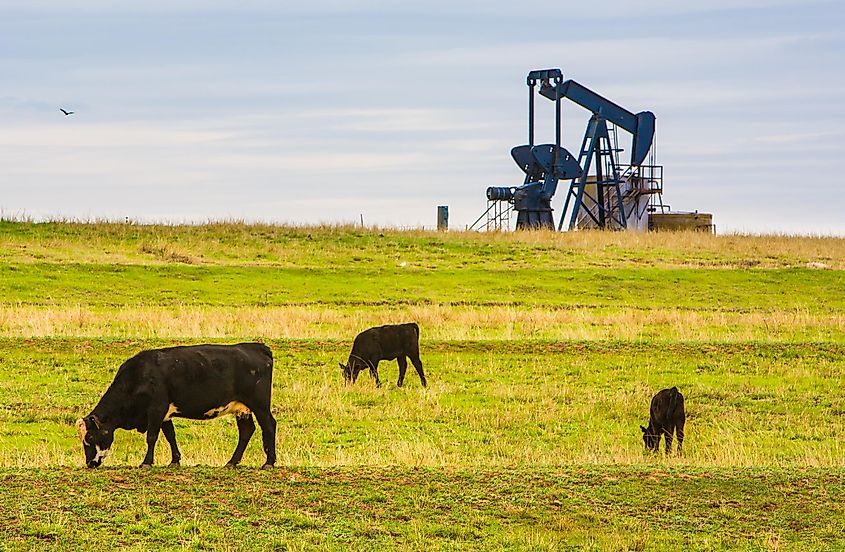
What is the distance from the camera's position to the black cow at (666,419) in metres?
17.8

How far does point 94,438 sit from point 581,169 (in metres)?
70.9

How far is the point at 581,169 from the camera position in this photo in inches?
3263

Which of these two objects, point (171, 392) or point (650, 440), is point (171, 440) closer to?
point (171, 392)

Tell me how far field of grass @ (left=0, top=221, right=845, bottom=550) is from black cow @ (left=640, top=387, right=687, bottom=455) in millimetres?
407

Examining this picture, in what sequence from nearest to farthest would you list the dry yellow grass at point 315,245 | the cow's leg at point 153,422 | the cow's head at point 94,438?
the cow's leg at point 153,422 → the cow's head at point 94,438 → the dry yellow grass at point 315,245

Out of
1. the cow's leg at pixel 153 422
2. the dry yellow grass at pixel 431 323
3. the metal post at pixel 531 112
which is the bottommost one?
the dry yellow grass at pixel 431 323

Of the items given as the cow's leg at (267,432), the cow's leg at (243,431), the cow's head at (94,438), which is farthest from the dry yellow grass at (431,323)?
the cow's head at (94,438)

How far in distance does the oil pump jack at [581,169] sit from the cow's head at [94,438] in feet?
222

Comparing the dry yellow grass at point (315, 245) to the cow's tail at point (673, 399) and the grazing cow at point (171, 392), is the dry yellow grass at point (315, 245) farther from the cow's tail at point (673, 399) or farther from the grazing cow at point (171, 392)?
the grazing cow at point (171, 392)

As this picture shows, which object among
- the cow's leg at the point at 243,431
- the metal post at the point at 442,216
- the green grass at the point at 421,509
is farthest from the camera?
the metal post at the point at 442,216

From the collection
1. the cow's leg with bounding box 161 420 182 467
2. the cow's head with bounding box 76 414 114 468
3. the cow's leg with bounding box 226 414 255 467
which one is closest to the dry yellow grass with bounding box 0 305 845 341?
the cow's leg with bounding box 226 414 255 467

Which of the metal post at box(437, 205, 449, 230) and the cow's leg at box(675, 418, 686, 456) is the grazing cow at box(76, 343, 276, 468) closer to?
the cow's leg at box(675, 418, 686, 456)

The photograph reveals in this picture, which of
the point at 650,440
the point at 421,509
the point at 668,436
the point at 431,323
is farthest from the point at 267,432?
the point at 431,323

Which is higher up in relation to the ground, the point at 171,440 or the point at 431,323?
the point at 171,440
